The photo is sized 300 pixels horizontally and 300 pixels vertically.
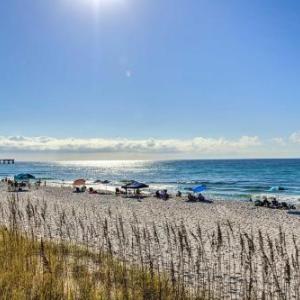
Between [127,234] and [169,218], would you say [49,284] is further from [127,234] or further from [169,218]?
[169,218]

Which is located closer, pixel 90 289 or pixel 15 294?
pixel 15 294

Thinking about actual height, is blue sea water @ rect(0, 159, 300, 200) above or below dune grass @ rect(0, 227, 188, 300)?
below

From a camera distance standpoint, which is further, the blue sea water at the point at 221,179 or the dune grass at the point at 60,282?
the blue sea water at the point at 221,179

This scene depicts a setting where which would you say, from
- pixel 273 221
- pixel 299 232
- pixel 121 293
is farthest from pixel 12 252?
pixel 273 221

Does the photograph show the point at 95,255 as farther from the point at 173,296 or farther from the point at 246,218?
the point at 246,218

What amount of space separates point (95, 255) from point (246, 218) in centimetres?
1971

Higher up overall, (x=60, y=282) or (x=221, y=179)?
(x=60, y=282)

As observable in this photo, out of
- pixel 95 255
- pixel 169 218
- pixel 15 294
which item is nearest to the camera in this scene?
pixel 15 294

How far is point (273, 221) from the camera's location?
2538cm

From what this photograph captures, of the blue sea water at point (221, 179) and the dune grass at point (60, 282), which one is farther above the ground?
the dune grass at point (60, 282)

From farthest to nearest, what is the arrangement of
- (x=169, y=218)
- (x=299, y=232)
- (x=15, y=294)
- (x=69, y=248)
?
(x=169, y=218), (x=299, y=232), (x=69, y=248), (x=15, y=294)

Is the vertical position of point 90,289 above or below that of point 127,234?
above

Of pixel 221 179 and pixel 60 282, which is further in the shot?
pixel 221 179

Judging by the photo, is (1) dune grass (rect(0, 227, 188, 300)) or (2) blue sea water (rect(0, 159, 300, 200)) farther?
(2) blue sea water (rect(0, 159, 300, 200))
